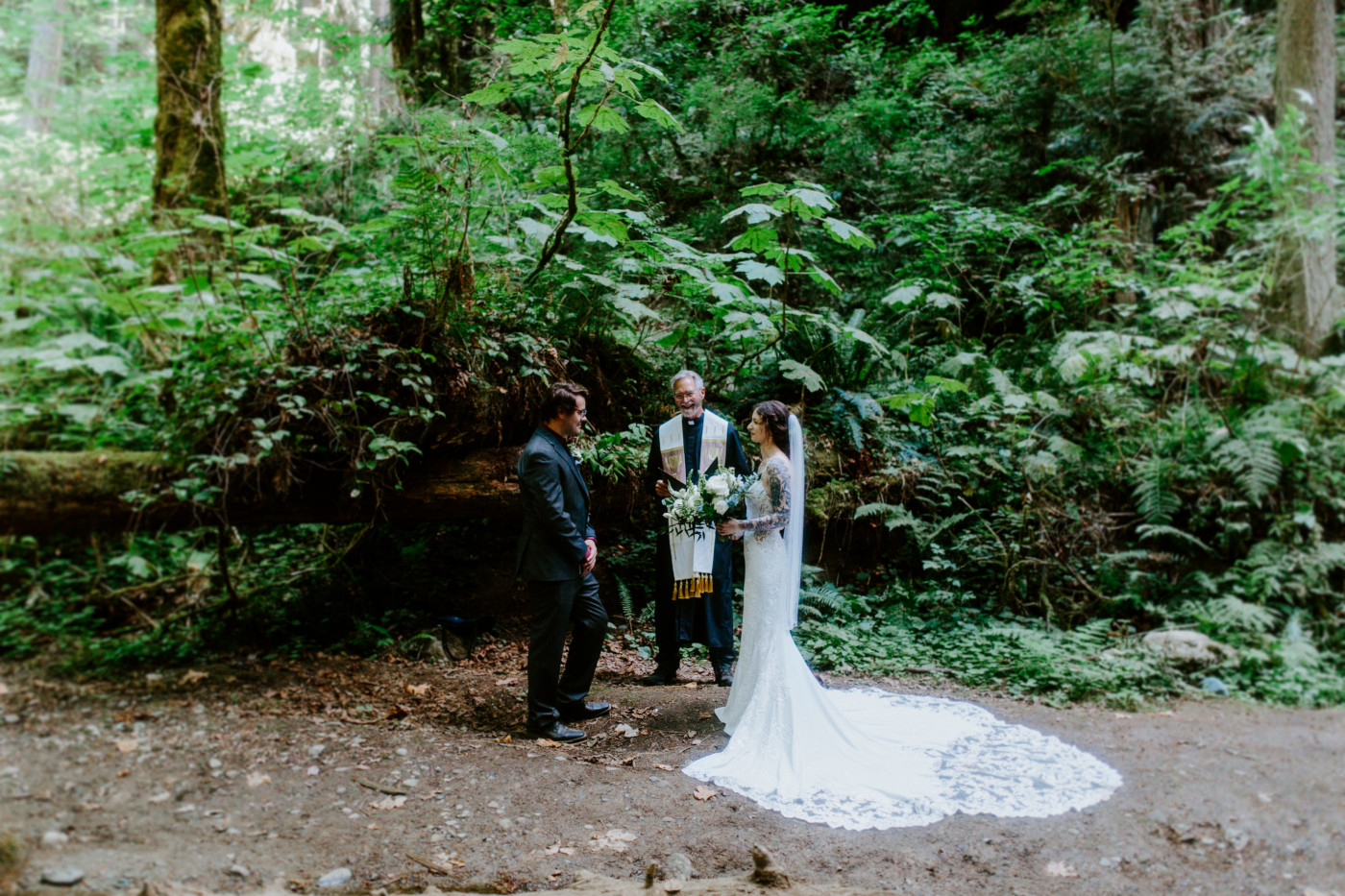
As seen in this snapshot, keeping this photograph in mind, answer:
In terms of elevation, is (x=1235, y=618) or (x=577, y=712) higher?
(x=1235, y=618)

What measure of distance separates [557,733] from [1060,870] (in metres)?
2.78

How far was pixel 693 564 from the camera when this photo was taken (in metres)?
5.58

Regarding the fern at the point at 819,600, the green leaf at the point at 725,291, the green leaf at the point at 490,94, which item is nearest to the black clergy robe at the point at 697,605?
the green leaf at the point at 725,291

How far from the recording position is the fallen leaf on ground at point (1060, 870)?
334 centimetres

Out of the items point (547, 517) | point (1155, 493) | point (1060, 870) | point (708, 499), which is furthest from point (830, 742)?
point (1155, 493)

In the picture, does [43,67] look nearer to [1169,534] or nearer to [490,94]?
[490,94]

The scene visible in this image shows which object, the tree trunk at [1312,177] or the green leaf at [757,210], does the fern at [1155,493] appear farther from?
the green leaf at [757,210]

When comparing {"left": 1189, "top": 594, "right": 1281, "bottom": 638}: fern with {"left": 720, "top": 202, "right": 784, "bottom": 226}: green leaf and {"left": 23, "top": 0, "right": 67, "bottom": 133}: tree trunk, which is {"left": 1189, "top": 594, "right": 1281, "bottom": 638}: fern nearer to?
{"left": 720, "top": 202, "right": 784, "bottom": 226}: green leaf

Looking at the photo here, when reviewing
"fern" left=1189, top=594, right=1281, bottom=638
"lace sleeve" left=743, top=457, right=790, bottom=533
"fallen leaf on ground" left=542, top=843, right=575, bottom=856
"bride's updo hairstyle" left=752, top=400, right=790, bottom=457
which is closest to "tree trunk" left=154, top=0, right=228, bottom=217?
"bride's updo hairstyle" left=752, top=400, right=790, bottom=457

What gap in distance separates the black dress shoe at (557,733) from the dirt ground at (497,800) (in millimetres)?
102

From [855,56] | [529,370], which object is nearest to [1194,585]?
[529,370]

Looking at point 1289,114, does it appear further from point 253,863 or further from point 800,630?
point 253,863

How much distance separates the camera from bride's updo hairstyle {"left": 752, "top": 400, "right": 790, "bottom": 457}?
16.0 feet

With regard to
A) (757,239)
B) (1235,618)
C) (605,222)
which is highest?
(757,239)
